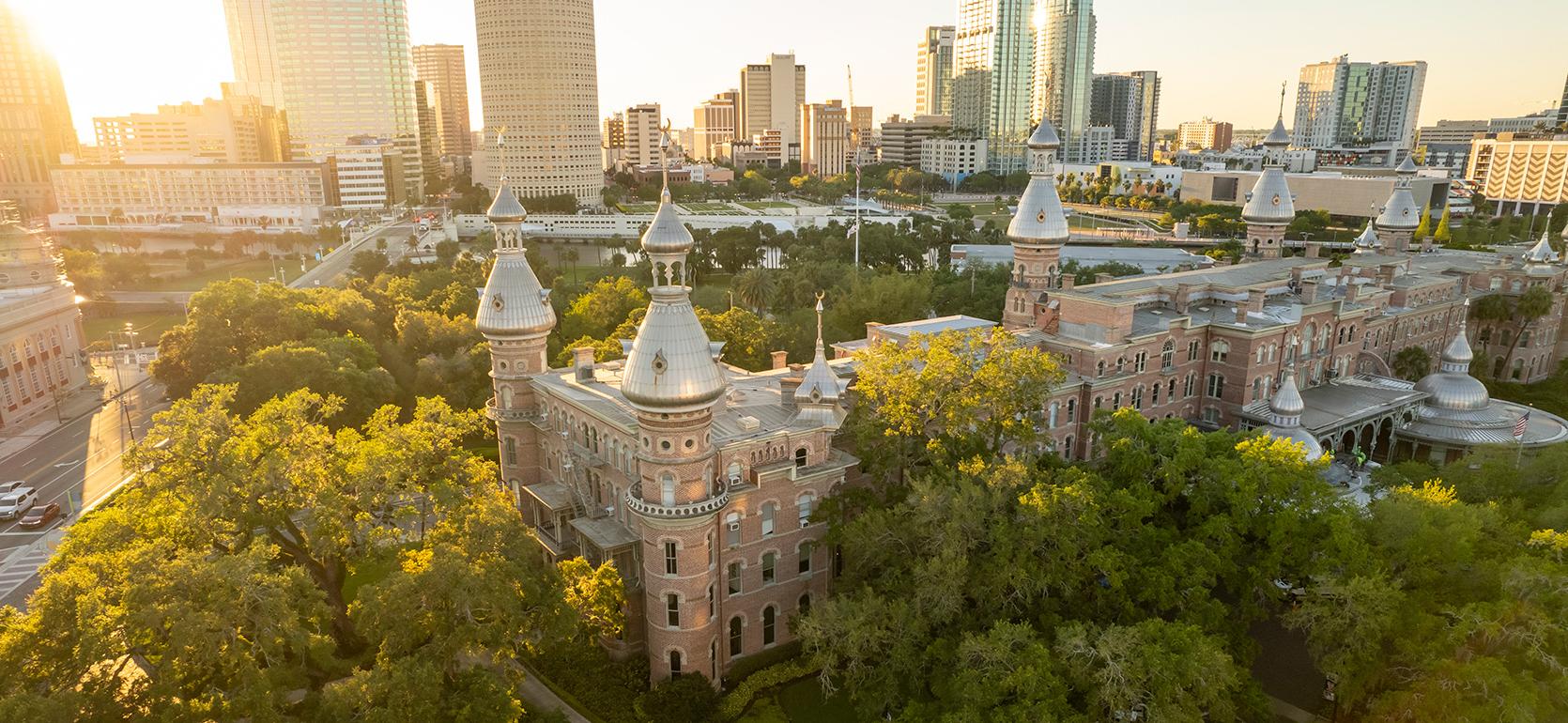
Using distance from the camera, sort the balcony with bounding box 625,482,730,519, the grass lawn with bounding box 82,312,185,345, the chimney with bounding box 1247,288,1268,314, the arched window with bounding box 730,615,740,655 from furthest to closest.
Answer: the grass lawn with bounding box 82,312,185,345 < the chimney with bounding box 1247,288,1268,314 < the arched window with bounding box 730,615,740,655 < the balcony with bounding box 625,482,730,519

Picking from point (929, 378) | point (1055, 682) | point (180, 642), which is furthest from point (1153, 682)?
point (180, 642)

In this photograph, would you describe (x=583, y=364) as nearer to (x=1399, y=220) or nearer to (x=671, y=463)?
(x=671, y=463)

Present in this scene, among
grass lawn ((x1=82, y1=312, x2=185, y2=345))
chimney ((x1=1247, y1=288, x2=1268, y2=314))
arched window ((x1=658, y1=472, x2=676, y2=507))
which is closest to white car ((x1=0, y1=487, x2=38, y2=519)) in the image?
arched window ((x1=658, y1=472, x2=676, y2=507))

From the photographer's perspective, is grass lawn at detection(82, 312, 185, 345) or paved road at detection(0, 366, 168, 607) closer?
paved road at detection(0, 366, 168, 607)

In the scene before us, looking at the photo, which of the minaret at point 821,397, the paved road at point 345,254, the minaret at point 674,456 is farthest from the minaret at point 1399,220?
the paved road at point 345,254

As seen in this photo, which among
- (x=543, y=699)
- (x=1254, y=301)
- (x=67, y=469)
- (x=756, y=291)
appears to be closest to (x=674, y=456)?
(x=543, y=699)

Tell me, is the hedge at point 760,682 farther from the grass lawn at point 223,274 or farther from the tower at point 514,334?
the grass lawn at point 223,274

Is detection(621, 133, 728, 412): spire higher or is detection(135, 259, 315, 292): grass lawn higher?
detection(621, 133, 728, 412): spire

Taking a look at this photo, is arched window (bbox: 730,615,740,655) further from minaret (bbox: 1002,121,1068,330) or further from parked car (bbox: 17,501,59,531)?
parked car (bbox: 17,501,59,531)

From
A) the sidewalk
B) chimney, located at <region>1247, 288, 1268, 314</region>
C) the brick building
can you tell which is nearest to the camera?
the brick building
